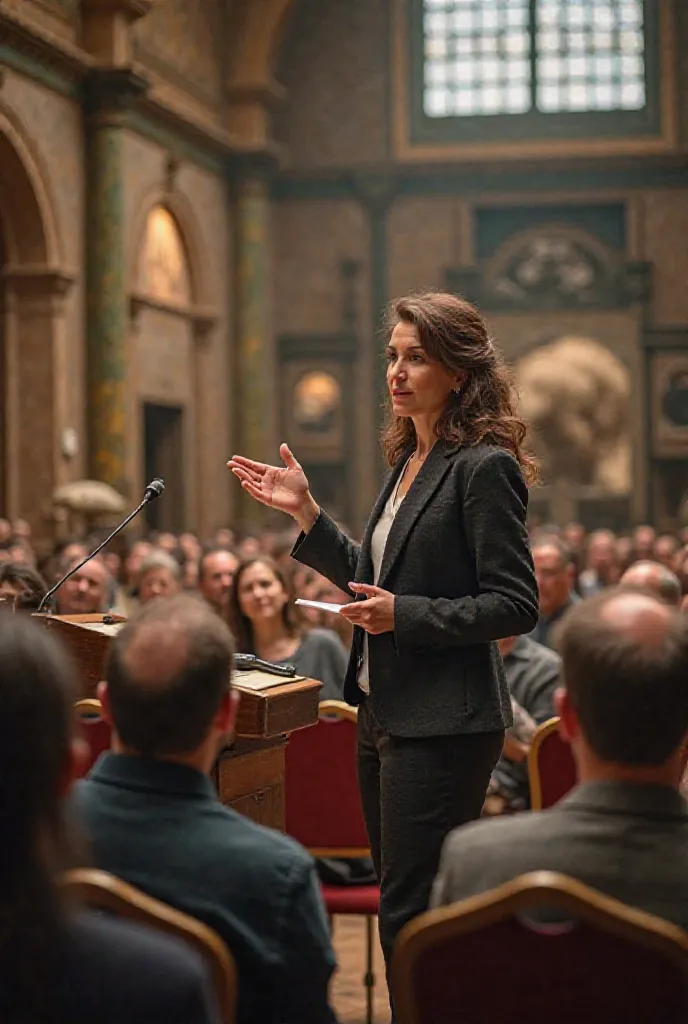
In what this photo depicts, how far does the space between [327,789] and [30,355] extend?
12.6 metres

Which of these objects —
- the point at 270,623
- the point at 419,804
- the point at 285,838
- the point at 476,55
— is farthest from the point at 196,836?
the point at 476,55

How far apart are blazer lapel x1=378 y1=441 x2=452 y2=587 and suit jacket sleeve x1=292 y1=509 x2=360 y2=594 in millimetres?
298

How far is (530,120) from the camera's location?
83.3 ft

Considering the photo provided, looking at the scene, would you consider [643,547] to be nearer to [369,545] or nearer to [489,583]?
[369,545]

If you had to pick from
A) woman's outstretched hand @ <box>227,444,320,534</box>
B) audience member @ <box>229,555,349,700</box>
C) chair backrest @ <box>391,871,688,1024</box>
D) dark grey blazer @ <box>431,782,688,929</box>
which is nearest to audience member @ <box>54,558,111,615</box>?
audience member @ <box>229,555,349,700</box>

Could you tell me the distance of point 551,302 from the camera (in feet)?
81.6

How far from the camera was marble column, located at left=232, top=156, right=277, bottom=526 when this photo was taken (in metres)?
23.6

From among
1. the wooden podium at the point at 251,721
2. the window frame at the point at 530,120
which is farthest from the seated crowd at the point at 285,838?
the window frame at the point at 530,120

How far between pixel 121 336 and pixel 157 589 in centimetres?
934

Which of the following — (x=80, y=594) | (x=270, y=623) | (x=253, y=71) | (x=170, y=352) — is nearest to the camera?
(x=270, y=623)

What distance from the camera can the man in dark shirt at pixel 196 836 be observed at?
2391 mm

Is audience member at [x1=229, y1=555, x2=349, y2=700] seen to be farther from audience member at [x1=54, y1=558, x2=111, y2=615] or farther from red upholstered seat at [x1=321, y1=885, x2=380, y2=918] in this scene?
red upholstered seat at [x1=321, y1=885, x2=380, y2=918]

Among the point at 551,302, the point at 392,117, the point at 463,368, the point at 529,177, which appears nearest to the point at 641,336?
the point at 551,302

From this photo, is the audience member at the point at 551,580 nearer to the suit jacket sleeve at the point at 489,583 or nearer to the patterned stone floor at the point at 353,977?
the patterned stone floor at the point at 353,977
